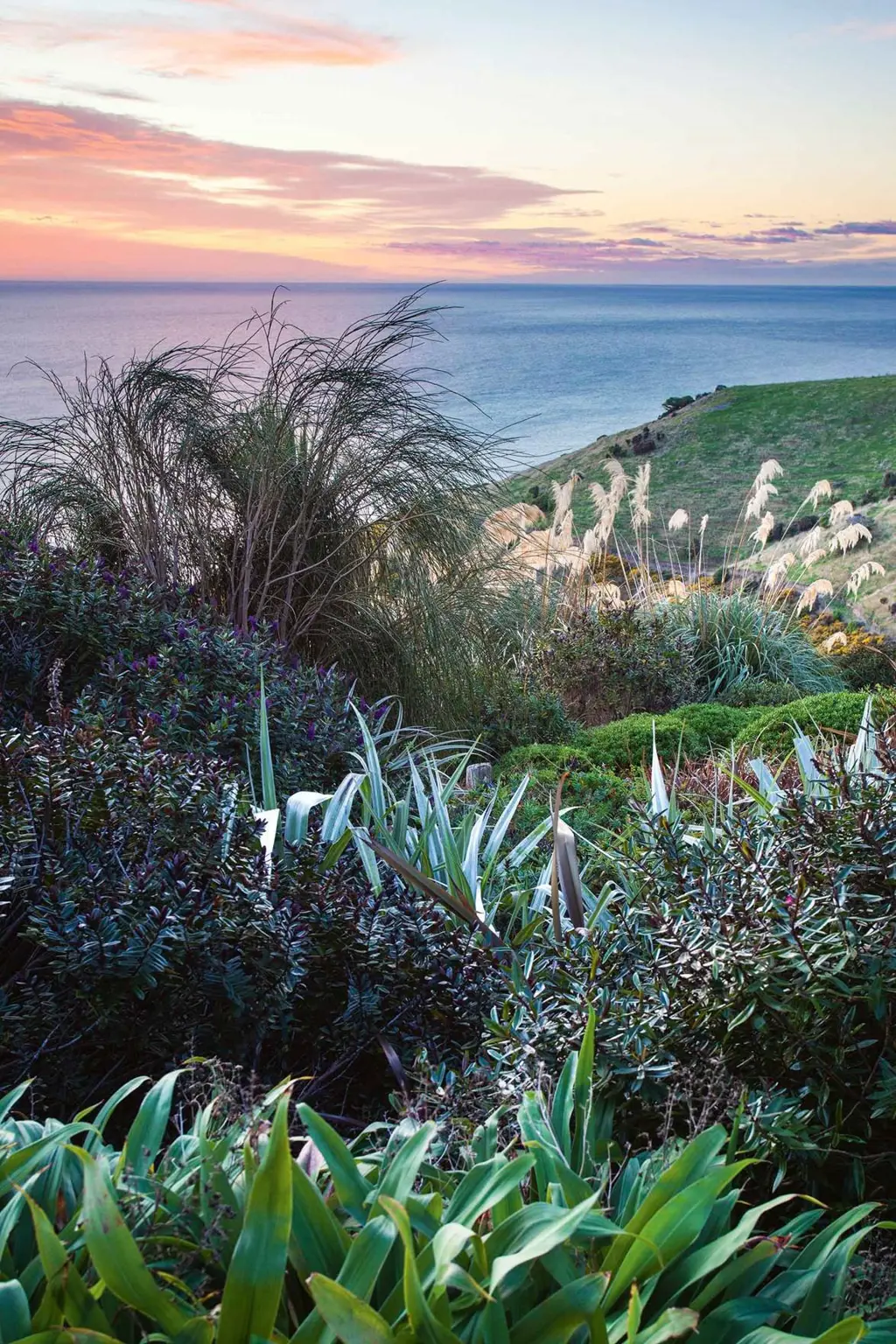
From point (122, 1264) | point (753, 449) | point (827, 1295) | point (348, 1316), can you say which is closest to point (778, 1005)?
point (827, 1295)

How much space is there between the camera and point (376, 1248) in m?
1.03

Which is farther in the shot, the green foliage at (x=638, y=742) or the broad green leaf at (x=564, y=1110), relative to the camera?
the green foliage at (x=638, y=742)

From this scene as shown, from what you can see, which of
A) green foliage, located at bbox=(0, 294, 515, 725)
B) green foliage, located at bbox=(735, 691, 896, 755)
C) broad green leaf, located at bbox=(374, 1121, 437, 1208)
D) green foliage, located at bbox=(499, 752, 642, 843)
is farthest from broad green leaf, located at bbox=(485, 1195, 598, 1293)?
green foliage, located at bbox=(735, 691, 896, 755)

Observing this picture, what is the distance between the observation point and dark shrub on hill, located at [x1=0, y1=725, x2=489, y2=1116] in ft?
5.99

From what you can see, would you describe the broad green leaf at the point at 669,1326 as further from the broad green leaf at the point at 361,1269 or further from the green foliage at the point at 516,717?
the green foliage at the point at 516,717

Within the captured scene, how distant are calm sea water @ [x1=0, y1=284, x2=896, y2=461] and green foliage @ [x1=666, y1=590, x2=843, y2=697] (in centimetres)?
181

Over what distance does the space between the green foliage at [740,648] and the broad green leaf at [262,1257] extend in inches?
270

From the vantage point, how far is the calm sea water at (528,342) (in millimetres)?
6512

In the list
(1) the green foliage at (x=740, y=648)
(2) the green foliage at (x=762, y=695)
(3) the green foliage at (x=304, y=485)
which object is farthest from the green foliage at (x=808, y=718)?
(3) the green foliage at (x=304, y=485)

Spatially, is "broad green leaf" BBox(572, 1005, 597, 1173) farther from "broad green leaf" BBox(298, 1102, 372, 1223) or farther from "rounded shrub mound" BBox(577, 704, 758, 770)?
"rounded shrub mound" BBox(577, 704, 758, 770)

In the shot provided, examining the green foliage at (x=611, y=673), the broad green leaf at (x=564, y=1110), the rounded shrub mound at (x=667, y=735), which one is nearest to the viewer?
the broad green leaf at (x=564, y=1110)

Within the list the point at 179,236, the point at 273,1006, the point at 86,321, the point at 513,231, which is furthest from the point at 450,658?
the point at 86,321

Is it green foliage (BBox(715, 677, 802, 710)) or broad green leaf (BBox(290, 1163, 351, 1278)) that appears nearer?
broad green leaf (BBox(290, 1163, 351, 1278))

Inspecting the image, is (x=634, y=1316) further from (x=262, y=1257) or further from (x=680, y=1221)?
(x=262, y=1257)
